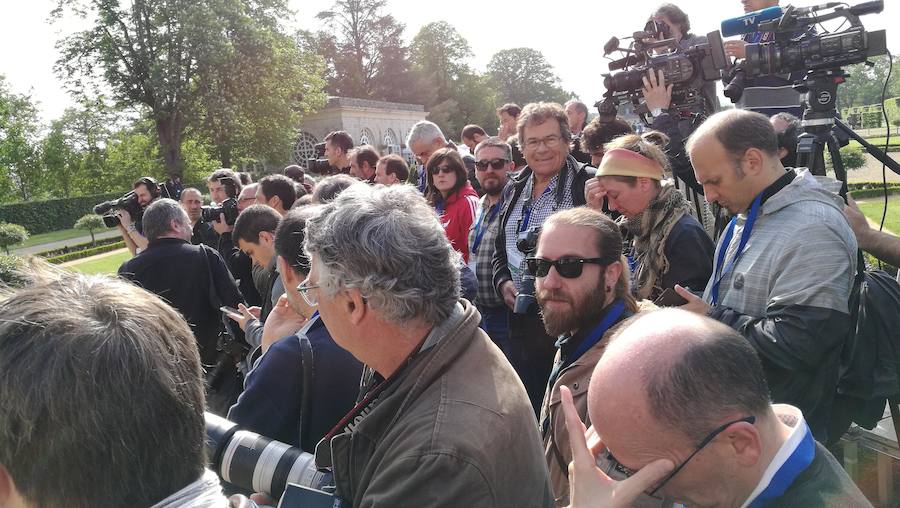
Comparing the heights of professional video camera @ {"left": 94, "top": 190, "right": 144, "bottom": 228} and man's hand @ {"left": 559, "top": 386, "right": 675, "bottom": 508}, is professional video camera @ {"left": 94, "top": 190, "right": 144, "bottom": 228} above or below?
above

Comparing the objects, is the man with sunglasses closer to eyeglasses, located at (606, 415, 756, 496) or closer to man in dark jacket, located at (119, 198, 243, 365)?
man in dark jacket, located at (119, 198, 243, 365)

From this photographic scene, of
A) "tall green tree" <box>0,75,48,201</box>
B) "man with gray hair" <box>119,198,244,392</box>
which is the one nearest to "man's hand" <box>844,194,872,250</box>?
"man with gray hair" <box>119,198,244,392</box>

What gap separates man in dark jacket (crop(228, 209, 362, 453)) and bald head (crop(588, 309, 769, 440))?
1196mm

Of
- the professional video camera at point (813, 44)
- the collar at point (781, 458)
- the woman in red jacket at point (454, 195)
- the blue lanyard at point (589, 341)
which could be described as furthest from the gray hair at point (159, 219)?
the collar at point (781, 458)

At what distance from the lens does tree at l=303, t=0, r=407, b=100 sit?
64938 millimetres

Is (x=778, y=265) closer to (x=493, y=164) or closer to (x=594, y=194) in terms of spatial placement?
(x=594, y=194)

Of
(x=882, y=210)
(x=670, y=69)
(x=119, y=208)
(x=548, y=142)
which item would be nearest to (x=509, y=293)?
(x=548, y=142)

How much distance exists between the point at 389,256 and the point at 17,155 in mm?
49390

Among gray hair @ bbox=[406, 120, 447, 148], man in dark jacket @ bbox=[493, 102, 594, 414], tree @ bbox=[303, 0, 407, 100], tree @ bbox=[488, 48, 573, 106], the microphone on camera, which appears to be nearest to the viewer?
man in dark jacket @ bbox=[493, 102, 594, 414]

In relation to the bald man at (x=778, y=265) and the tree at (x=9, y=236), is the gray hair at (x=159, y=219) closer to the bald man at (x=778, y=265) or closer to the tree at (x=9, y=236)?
the bald man at (x=778, y=265)

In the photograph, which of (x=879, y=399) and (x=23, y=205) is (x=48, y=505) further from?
(x=23, y=205)

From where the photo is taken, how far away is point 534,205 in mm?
4367

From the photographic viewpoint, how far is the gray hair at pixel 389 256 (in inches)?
73.2

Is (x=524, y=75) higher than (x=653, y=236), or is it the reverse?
(x=524, y=75)
